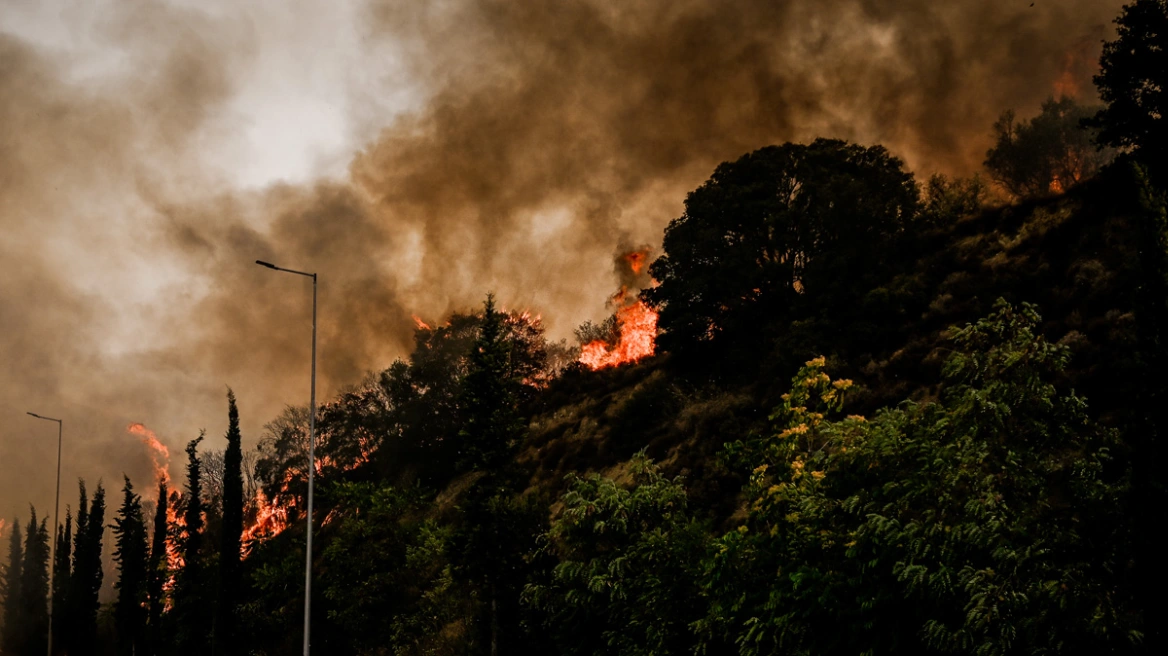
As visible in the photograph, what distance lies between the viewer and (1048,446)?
457 inches

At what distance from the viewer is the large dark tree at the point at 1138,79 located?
2806 cm

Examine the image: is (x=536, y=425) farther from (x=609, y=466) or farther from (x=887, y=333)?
(x=887, y=333)

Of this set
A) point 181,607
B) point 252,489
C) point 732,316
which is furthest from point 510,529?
point 252,489

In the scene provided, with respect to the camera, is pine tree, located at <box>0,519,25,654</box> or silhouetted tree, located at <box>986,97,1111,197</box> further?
pine tree, located at <box>0,519,25,654</box>

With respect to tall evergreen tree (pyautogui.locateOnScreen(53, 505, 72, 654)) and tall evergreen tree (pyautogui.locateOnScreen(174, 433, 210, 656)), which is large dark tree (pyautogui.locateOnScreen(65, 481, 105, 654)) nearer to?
tall evergreen tree (pyautogui.locateOnScreen(53, 505, 72, 654))

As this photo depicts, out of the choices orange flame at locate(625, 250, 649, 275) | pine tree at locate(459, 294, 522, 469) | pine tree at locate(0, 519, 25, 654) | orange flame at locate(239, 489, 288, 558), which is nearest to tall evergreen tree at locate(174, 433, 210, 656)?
orange flame at locate(239, 489, 288, 558)

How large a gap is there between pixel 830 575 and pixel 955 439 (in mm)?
3076

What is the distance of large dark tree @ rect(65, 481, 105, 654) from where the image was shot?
62.6m

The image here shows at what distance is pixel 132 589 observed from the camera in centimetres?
5847

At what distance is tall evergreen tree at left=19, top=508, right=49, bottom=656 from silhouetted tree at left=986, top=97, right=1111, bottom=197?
103m

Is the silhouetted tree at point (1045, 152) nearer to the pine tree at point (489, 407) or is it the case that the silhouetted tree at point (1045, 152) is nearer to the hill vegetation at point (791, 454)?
the hill vegetation at point (791, 454)

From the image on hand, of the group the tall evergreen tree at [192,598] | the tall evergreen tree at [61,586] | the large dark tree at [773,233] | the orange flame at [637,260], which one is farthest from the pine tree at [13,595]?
the large dark tree at [773,233]

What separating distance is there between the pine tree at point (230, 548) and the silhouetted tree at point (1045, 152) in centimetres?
5837

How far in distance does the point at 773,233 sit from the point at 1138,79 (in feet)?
53.8
